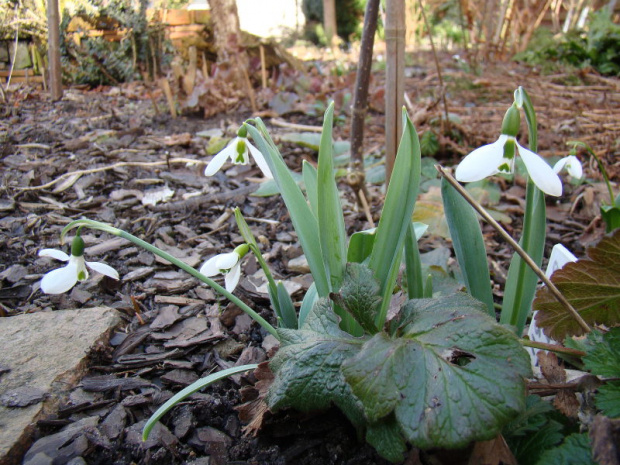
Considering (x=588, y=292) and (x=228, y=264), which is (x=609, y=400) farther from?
(x=228, y=264)

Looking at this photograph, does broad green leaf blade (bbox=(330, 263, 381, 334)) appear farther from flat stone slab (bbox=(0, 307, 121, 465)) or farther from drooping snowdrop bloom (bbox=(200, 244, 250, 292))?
flat stone slab (bbox=(0, 307, 121, 465))

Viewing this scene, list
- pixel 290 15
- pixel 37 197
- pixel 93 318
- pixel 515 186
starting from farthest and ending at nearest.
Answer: pixel 290 15 < pixel 515 186 < pixel 37 197 < pixel 93 318

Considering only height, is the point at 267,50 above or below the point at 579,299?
above

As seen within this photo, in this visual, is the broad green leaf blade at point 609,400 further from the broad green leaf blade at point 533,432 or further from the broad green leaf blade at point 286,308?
the broad green leaf blade at point 286,308

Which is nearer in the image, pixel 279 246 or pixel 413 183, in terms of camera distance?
pixel 413 183


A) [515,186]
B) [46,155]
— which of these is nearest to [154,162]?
[46,155]

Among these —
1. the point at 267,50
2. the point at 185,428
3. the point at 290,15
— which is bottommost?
the point at 185,428

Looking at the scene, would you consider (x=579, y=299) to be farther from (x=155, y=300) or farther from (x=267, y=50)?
(x=267, y=50)
